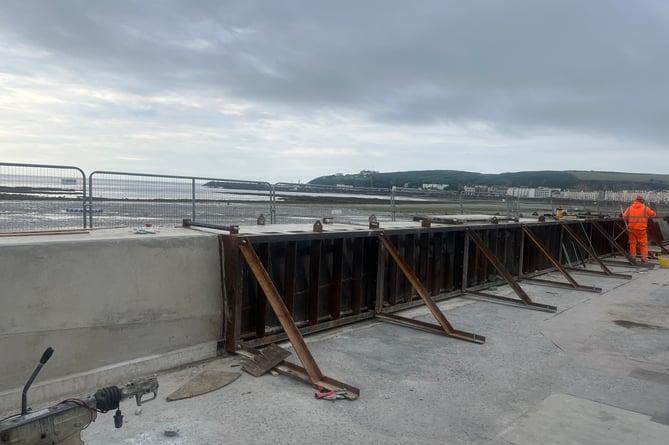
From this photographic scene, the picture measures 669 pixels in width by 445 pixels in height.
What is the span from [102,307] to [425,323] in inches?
173

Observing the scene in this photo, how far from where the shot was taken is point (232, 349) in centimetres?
578

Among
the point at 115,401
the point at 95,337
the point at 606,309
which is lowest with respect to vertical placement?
the point at 606,309

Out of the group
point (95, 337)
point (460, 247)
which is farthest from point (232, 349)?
point (460, 247)

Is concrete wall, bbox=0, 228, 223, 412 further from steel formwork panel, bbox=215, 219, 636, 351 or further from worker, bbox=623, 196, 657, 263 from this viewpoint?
worker, bbox=623, 196, 657, 263

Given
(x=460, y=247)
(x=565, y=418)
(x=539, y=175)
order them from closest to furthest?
(x=565, y=418) → (x=460, y=247) → (x=539, y=175)

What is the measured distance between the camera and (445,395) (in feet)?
16.1

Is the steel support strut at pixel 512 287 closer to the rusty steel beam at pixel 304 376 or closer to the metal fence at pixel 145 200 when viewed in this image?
the metal fence at pixel 145 200

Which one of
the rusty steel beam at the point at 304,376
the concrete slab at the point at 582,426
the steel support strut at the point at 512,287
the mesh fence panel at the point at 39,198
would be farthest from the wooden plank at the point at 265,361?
the steel support strut at the point at 512,287

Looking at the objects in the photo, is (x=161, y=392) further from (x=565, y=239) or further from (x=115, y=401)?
(x=565, y=239)

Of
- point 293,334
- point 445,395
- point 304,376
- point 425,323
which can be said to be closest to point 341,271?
point 425,323

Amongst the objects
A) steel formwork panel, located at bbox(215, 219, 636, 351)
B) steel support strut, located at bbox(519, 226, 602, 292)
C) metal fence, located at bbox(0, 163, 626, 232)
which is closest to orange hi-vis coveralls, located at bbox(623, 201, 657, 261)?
steel support strut, located at bbox(519, 226, 602, 292)

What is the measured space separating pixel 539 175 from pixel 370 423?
6809 centimetres

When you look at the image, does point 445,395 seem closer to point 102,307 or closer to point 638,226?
point 102,307

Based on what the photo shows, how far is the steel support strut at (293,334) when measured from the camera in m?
4.89
